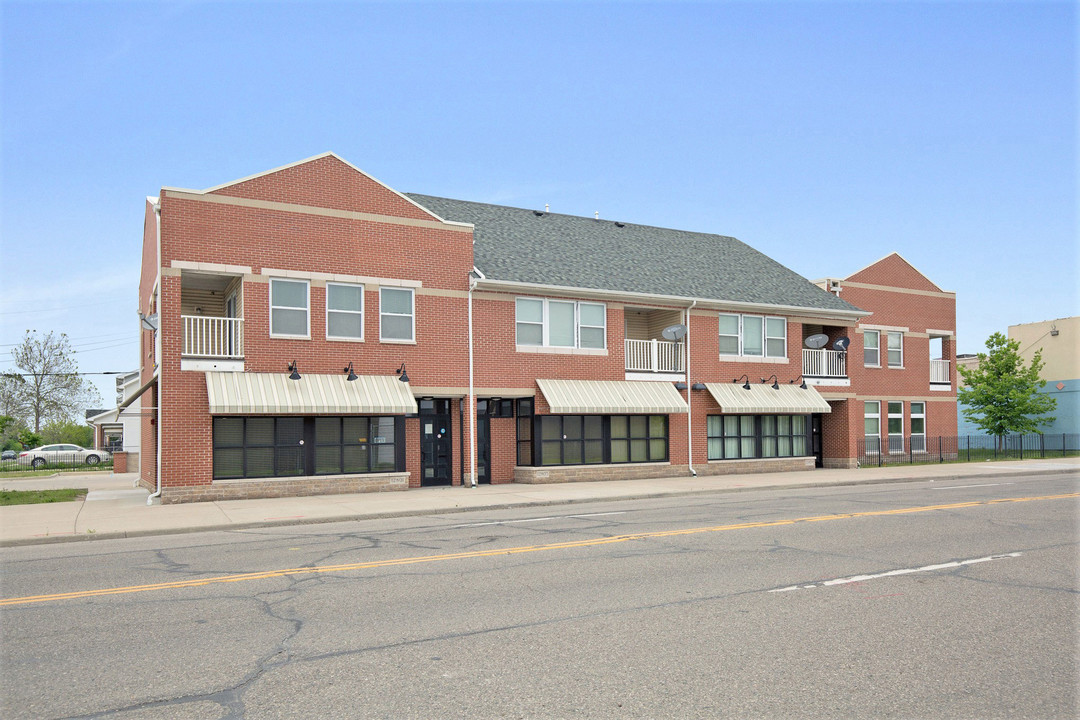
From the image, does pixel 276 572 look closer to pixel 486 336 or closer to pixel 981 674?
pixel 981 674

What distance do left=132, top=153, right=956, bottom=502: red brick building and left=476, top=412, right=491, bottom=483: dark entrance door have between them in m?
0.07

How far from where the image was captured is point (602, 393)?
25219 mm

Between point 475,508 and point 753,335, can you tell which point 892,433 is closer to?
point 753,335

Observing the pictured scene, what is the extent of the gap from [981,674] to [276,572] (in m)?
7.50

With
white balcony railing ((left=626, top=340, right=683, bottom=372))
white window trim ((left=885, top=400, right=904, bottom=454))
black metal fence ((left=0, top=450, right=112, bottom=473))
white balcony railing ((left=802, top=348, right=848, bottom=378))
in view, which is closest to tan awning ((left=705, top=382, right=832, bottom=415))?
white balcony railing ((left=802, top=348, right=848, bottom=378))

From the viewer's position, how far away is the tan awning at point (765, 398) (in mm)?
27406

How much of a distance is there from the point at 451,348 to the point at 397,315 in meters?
1.81

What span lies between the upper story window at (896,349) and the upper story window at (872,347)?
0.85m

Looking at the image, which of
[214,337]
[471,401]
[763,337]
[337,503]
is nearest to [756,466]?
[763,337]

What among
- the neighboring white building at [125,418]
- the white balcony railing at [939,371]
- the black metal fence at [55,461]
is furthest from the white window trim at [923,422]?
the black metal fence at [55,461]

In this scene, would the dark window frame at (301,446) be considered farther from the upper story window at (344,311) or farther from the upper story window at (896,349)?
the upper story window at (896,349)

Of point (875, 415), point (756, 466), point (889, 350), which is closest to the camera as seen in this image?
point (756, 466)

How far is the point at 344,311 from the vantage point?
22047 millimetres

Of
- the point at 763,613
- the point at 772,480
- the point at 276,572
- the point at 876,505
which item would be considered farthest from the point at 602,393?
the point at 763,613
